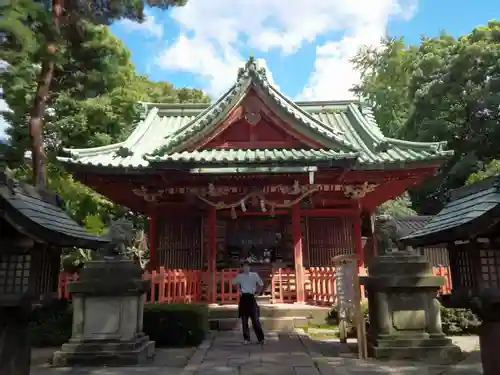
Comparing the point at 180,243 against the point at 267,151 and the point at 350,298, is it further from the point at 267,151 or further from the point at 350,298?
the point at 350,298

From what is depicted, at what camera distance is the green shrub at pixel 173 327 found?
8875mm

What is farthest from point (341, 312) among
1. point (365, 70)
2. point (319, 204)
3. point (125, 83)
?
point (365, 70)

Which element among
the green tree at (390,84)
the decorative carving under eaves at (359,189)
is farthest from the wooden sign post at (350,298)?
the green tree at (390,84)

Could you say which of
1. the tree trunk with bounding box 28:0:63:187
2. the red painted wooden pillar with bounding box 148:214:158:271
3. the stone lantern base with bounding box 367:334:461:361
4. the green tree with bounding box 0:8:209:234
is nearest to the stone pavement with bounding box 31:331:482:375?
the stone lantern base with bounding box 367:334:461:361

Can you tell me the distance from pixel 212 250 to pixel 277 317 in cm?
286

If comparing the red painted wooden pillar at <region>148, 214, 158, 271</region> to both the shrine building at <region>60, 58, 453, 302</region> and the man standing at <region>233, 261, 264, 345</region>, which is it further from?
the man standing at <region>233, 261, 264, 345</region>

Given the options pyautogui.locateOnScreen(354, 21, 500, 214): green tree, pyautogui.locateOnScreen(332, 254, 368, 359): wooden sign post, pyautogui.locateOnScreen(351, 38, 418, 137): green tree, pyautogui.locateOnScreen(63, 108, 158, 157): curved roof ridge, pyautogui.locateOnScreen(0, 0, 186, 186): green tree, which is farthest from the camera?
pyautogui.locateOnScreen(351, 38, 418, 137): green tree

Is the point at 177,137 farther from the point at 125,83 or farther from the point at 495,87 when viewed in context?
the point at 495,87

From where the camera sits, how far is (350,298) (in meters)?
7.73

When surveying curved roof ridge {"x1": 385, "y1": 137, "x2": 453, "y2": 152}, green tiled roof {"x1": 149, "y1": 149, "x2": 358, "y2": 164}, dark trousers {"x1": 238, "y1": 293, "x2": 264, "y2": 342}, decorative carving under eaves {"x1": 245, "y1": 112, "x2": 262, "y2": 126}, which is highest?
decorative carving under eaves {"x1": 245, "y1": 112, "x2": 262, "y2": 126}

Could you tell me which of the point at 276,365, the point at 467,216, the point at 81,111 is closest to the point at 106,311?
the point at 276,365

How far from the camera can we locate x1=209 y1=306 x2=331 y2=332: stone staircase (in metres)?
10.5

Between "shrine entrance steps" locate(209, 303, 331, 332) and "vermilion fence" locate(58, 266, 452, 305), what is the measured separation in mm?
667

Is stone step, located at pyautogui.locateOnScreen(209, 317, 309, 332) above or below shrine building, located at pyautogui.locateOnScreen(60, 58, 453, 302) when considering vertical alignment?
below
